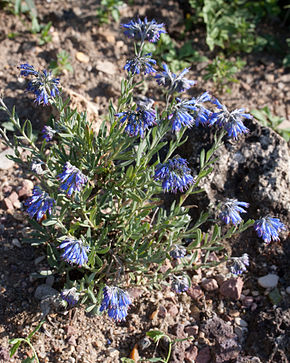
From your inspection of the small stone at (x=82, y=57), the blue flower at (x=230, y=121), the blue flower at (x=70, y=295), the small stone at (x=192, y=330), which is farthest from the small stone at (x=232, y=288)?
the small stone at (x=82, y=57)

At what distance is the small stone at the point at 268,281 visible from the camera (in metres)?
4.48

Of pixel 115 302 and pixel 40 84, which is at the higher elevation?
pixel 40 84

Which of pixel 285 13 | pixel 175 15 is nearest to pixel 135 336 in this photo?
pixel 175 15

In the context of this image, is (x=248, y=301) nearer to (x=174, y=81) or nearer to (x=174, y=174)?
(x=174, y=174)

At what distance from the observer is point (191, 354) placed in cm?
401

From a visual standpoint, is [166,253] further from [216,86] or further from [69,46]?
[69,46]

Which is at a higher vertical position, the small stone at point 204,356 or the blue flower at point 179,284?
the blue flower at point 179,284

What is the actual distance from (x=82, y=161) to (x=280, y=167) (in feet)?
6.23

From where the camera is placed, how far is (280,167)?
15.0ft

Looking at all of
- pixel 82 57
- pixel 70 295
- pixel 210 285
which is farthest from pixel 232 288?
pixel 82 57

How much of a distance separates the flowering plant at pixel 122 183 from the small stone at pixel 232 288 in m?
0.51

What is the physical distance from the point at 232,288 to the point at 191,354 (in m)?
0.72

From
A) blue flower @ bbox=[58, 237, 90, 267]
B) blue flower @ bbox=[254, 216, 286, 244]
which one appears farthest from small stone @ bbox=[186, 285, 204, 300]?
blue flower @ bbox=[58, 237, 90, 267]

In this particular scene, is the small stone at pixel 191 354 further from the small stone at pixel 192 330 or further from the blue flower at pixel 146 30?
the blue flower at pixel 146 30
